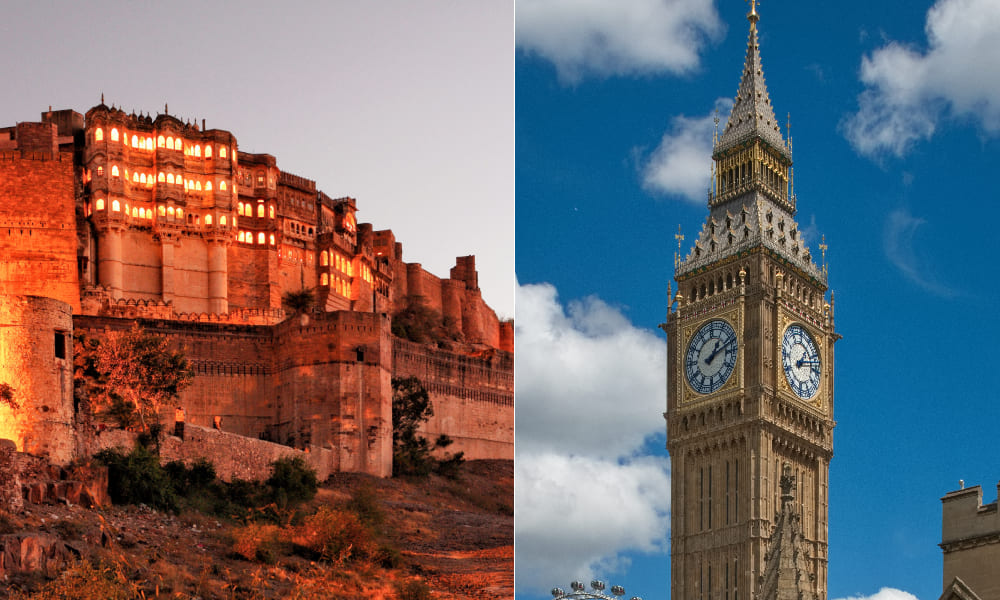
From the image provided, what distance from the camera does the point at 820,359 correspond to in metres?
24.3

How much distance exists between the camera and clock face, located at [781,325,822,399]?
78.5 ft

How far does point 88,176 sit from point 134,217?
1.17 metres

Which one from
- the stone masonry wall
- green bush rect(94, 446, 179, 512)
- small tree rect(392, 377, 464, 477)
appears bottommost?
green bush rect(94, 446, 179, 512)

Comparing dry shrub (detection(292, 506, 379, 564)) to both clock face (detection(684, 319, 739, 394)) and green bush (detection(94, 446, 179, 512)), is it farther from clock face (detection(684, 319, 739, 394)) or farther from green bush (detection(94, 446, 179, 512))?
clock face (detection(684, 319, 739, 394))

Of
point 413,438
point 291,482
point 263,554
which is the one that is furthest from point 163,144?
point 263,554

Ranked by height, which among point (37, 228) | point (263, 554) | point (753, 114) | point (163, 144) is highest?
point (163, 144)

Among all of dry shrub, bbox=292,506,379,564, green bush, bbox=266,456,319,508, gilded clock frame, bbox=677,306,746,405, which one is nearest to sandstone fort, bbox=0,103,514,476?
green bush, bbox=266,456,319,508

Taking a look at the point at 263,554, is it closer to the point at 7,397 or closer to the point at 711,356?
the point at 7,397

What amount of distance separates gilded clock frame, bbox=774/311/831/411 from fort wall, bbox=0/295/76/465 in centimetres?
1002

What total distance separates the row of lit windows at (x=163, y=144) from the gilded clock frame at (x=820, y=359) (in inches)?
519

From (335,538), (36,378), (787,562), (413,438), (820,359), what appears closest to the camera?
(335,538)

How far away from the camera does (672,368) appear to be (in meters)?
24.2

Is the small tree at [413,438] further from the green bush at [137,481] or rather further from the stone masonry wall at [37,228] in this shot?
the stone masonry wall at [37,228]

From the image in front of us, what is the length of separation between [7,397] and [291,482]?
408cm
